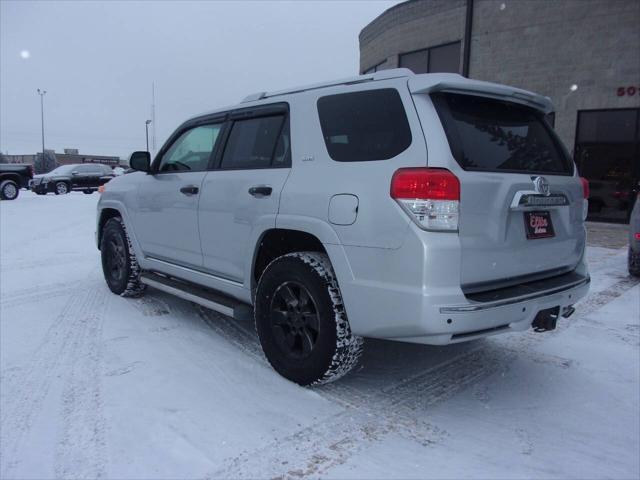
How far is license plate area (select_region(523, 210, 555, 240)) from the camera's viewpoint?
9.29ft

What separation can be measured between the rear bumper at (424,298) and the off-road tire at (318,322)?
119 millimetres

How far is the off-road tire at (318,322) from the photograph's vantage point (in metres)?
2.86

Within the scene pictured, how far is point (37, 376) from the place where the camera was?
325cm

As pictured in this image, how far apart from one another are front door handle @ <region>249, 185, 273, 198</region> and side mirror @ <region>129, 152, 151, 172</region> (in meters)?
1.77

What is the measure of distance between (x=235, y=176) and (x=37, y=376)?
192 centimetres

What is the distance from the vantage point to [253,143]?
363cm

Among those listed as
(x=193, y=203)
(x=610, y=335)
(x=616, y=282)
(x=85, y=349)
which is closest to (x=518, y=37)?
(x=616, y=282)

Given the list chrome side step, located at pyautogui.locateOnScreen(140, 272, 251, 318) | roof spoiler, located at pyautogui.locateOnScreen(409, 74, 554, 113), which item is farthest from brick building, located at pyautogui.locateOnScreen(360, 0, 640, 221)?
chrome side step, located at pyautogui.locateOnScreen(140, 272, 251, 318)

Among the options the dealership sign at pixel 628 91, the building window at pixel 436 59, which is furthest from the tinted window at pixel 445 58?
the dealership sign at pixel 628 91

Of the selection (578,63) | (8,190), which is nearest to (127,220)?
(578,63)

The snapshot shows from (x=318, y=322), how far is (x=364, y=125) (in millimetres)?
1223

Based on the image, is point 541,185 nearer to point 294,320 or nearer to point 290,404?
point 294,320

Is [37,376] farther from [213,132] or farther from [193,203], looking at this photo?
[213,132]

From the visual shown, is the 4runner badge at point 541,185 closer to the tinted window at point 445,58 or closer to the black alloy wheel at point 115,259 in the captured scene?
the black alloy wheel at point 115,259
